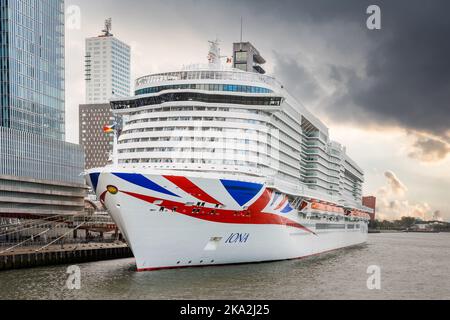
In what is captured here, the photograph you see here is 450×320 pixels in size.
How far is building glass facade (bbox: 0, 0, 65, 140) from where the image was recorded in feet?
315

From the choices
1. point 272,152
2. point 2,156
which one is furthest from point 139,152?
point 2,156

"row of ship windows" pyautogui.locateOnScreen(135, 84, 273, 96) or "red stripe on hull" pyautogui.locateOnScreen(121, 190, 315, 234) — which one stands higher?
"row of ship windows" pyautogui.locateOnScreen(135, 84, 273, 96)

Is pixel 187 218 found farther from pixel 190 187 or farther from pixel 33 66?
pixel 33 66

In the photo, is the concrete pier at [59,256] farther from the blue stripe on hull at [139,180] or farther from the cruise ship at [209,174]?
the blue stripe on hull at [139,180]

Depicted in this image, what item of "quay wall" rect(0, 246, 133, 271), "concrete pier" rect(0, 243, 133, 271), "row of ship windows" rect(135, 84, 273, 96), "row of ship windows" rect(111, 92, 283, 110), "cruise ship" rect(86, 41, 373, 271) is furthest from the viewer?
"row of ship windows" rect(135, 84, 273, 96)

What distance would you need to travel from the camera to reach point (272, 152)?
47.9 meters

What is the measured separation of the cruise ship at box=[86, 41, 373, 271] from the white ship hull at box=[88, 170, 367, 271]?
0.07 metres

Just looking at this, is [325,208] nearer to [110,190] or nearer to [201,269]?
[201,269]

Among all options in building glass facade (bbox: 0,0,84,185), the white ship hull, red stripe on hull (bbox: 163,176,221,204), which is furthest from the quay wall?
building glass facade (bbox: 0,0,84,185)

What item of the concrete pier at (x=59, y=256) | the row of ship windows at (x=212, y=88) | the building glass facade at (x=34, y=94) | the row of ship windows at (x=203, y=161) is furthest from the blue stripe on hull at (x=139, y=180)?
the building glass facade at (x=34, y=94)

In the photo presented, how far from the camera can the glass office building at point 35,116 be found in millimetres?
91188

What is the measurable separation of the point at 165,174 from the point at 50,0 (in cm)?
8264

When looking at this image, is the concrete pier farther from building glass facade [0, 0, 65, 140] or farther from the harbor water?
building glass facade [0, 0, 65, 140]
